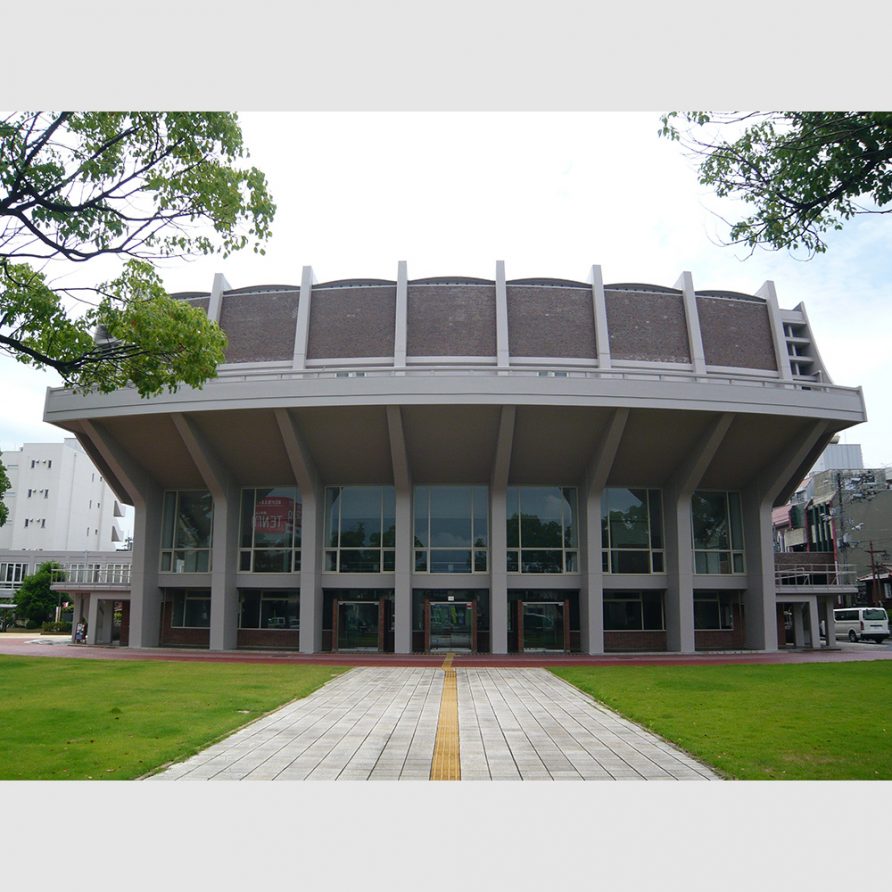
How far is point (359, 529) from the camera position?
95.8 ft

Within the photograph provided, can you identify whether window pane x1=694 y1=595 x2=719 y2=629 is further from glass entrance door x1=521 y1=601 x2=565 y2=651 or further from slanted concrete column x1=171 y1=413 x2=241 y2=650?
slanted concrete column x1=171 y1=413 x2=241 y2=650

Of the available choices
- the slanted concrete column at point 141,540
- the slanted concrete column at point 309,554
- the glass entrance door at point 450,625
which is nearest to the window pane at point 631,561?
the glass entrance door at point 450,625

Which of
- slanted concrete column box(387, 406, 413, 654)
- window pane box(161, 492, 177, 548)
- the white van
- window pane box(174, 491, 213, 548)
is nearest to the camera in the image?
slanted concrete column box(387, 406, 413, 654)

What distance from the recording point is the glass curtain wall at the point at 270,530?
29.5 m

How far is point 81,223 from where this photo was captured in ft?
35.7

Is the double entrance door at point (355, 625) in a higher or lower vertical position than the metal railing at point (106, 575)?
lower

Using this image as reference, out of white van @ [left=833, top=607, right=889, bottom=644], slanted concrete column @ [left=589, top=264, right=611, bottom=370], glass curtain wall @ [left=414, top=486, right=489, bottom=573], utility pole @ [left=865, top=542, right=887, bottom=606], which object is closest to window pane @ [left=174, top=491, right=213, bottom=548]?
glass curtain wall @ [left=414, top=486, right=489, bottom=573]

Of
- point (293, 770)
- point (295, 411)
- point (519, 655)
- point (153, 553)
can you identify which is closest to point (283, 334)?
point (295, 411)

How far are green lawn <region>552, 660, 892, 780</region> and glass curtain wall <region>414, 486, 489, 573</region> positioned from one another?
764 centimetres

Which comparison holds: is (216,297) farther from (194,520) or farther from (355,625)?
(355,625)

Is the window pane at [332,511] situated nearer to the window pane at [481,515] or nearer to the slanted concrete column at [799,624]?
the window pane at [481,515]

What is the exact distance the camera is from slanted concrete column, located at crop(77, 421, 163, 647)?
29297 millimetres

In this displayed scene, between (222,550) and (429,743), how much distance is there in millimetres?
19940

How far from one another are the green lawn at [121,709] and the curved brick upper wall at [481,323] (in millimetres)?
12402
